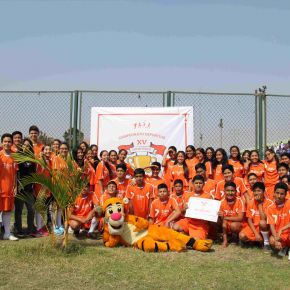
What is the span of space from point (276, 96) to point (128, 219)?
17.0 feet

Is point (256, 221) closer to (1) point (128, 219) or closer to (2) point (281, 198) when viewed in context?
(2) point (281, 198)

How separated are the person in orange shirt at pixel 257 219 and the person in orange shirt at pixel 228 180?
0.41 meters

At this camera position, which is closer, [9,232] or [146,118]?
[9,232]

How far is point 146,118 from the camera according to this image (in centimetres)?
950

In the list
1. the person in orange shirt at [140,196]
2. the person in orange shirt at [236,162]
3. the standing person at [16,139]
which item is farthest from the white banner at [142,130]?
the standing person at [16,139]

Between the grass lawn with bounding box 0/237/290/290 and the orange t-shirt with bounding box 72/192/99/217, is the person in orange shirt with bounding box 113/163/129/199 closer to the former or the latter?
the orange t-shirt with bounding box 72/192/99/217

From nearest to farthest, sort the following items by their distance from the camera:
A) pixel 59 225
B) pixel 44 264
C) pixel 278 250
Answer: pixel 44 264 < pixel 278 250 < pixel 59 225

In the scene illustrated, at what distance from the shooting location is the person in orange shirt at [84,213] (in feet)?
23.0

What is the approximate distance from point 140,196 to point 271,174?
2538 millimetres

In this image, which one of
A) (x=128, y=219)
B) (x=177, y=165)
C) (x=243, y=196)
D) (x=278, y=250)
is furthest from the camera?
(x=177, y=165)

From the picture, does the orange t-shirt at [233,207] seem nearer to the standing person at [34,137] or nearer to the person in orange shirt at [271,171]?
the person in orange shirt at [271,171]

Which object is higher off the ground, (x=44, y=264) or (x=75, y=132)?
(x=75, y=132)

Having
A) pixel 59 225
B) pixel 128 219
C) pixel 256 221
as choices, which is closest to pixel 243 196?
pixel 256 221

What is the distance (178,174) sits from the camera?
7.84 m
